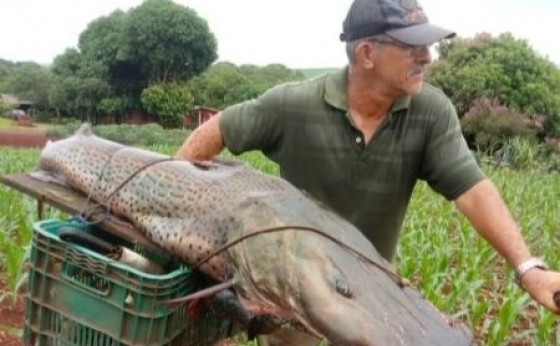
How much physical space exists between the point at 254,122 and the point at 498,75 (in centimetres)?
2699

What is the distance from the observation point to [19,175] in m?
2.67

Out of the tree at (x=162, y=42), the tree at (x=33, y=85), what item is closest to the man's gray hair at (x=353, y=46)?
the tree at (x=162, y=42)

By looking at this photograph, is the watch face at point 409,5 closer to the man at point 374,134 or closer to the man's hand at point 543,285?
the man at point 374,134

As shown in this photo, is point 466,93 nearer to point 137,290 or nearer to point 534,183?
point 534,183

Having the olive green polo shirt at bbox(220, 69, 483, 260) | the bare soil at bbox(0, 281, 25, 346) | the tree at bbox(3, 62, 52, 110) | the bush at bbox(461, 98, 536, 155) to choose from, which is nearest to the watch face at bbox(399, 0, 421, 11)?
the olive green polo shirt at bbox(220, 69, 483, 260)

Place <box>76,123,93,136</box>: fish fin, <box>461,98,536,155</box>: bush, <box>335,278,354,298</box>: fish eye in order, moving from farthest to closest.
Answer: <box>461,98,536,155</box>: bush < <box>76,123,93,136</box>: fish fin < <box>335,278,354,298</box>: fish eye

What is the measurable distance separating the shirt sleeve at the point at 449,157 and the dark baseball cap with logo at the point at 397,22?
311 millimetres

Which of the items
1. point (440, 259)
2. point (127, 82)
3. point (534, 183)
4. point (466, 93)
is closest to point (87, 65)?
point (127, 82)

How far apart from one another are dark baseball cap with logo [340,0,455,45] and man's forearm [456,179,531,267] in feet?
1.84

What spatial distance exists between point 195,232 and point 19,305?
2.73 m

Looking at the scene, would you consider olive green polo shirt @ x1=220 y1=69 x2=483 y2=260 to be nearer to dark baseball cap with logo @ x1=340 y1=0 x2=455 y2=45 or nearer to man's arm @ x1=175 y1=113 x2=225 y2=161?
man's arm @ x1=175 y1=113 x2=225 y2=161

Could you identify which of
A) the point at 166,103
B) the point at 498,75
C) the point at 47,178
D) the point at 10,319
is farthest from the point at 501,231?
the point at 166,103

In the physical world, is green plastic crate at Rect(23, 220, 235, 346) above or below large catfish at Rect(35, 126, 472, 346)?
below

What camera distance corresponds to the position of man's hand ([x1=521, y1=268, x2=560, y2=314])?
88.4 inches
